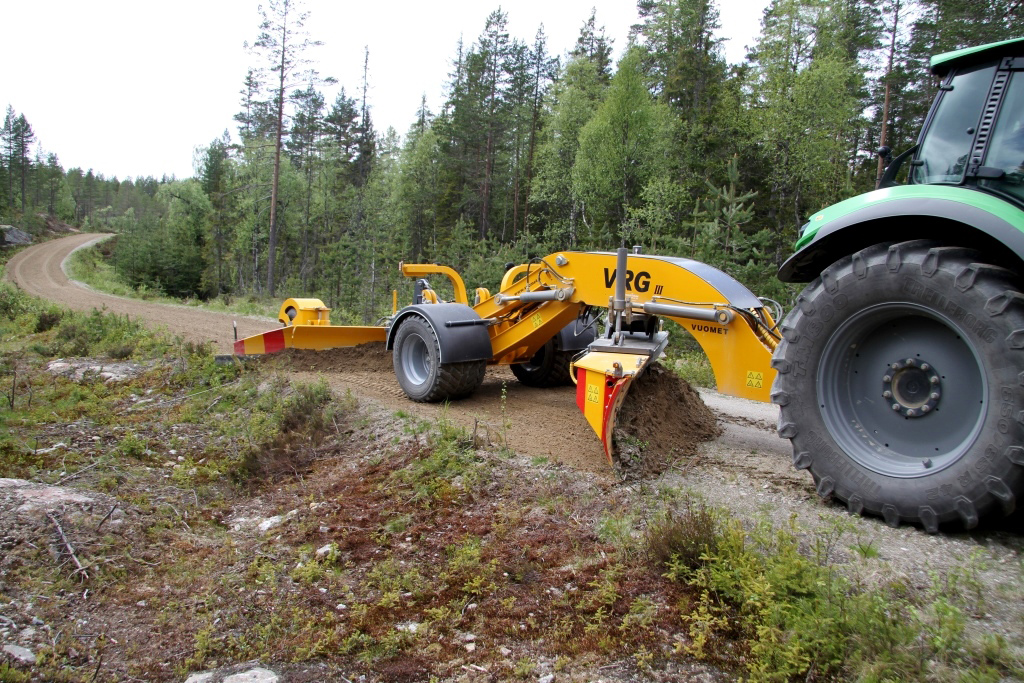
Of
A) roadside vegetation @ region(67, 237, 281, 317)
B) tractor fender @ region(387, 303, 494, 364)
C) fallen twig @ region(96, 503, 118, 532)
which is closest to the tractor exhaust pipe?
tractor fender @ region(387, 303, 494, 364)

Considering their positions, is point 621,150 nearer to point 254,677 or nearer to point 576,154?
point 576,154

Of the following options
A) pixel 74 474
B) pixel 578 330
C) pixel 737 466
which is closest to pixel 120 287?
pixel 74 474

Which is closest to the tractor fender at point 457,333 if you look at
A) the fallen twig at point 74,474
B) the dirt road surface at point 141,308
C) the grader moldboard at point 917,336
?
the grader moldboard at point 917,336

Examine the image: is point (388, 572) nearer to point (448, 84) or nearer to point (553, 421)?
point (553, 421)

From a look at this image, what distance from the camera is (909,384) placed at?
3947 millimetres

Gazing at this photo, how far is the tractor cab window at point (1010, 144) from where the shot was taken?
12.3ft

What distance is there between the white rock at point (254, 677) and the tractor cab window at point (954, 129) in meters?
4.51

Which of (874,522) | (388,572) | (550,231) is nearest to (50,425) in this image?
(388,572)

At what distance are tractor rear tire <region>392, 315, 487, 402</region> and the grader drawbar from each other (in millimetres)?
13

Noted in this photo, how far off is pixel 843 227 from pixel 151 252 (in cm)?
4306

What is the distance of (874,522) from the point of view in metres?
3.88

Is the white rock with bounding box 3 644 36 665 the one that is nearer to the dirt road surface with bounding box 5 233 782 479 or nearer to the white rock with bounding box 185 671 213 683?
the white rock with bounding box 185 671 213 683

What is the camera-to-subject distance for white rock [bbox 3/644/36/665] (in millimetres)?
3105

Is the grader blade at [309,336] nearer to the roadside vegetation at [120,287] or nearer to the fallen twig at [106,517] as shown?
the fallen twig at [106,517]
